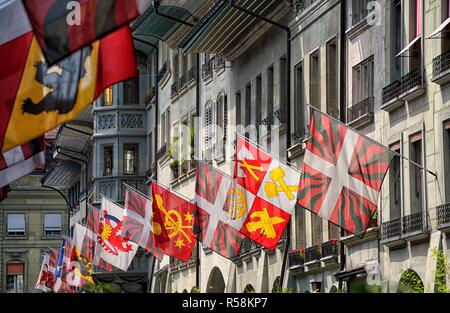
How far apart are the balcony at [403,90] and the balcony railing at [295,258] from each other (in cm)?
863

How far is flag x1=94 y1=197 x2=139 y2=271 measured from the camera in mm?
54469

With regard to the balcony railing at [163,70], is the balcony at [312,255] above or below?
below

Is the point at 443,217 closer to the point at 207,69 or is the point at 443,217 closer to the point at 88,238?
the point at 207,69

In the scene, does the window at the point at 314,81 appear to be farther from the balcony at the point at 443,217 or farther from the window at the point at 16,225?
the window at the point at 16,225

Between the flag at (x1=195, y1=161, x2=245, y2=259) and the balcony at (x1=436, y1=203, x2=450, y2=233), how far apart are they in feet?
22.1

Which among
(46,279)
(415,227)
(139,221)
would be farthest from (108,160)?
(415,227)

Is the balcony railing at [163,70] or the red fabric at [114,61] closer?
the red fabric at [114,61]

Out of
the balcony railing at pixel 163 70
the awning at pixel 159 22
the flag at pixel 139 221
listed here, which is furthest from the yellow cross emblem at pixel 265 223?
the balcony railing at pixel 163 70

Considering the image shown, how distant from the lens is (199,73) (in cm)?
6003

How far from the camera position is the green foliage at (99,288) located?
16844mm

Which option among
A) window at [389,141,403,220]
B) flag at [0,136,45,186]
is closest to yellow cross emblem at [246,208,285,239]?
window at [389,141,403,220]

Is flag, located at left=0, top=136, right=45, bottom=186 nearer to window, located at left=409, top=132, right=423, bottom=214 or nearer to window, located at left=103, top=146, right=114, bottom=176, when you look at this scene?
window, located at left=409, top=132, right=423, bottom=214

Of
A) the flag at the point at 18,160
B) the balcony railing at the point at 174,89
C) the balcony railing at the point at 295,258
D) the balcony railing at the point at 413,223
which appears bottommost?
the flag at the point at 18,160
